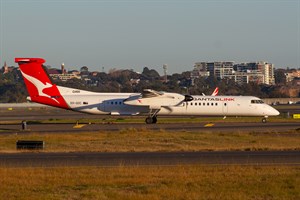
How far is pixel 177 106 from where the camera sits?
184 ft

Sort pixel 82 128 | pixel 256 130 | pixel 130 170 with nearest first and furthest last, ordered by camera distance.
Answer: pixel 130 170, pixel 256 130, pixel 82 128

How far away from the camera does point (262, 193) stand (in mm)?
17844

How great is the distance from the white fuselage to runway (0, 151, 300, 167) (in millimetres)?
24703

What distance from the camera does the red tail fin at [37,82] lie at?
54.9 m

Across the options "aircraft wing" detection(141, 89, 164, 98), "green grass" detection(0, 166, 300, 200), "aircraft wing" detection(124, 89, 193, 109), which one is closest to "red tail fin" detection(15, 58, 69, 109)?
"aircraft wing" detection(124, 89, 193, 109)

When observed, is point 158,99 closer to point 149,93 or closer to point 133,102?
point 149,93

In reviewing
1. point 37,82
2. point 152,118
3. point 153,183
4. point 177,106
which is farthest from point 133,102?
point 153,183

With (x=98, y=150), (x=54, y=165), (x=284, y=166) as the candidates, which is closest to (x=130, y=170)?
(x=54, y=165)

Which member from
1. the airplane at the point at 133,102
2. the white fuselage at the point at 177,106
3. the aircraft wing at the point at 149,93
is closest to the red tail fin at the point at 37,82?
the airplane at the point at 133,102

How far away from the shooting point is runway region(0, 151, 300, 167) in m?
25.7

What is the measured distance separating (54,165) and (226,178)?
316 inches

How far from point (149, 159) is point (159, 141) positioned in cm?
1010

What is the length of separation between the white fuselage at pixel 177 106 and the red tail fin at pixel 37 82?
102 centimetres

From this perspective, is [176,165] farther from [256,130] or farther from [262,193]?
[256,130]
